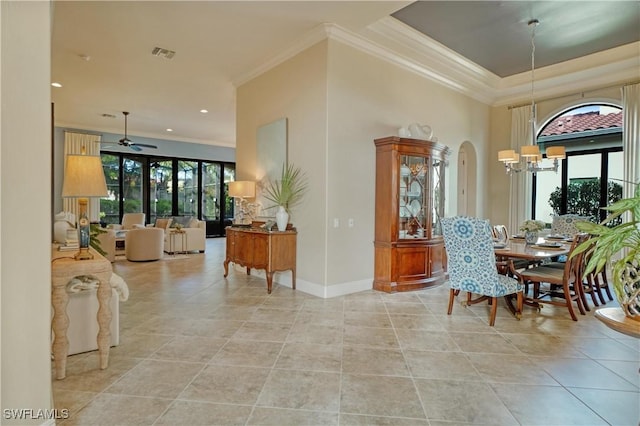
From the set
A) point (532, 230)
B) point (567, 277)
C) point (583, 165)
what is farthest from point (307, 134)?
point (583, 165)

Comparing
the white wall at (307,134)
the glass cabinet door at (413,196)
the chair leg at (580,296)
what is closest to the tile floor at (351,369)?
the chair leg at (580,296)

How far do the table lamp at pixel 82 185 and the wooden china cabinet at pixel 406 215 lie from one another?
11.2 feet

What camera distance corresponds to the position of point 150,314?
376 cm

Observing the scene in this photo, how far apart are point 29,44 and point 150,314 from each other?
9.65 feet

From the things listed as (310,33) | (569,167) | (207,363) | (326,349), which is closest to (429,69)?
(310,33)

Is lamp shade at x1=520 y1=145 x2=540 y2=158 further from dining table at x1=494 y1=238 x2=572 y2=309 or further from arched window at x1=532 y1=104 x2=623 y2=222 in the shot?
arched window at x1=532 y1=104 x2=623 y2=222

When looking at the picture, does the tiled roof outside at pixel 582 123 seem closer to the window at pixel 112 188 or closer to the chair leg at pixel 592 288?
the chair leg at pixel 592 288

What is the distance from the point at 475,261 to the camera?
140 inches

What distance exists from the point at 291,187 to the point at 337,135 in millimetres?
1029

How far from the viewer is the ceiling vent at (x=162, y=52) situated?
16.4ft

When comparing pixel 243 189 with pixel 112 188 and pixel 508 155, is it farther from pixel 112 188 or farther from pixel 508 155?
pixel 112 188

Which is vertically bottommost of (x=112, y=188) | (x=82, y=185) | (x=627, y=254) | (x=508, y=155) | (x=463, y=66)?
(x=627, y=254)

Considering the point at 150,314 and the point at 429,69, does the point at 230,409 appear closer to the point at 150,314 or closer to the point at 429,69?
the point at 150,314

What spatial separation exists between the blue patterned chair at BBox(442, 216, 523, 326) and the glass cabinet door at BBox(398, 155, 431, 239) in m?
1.21
